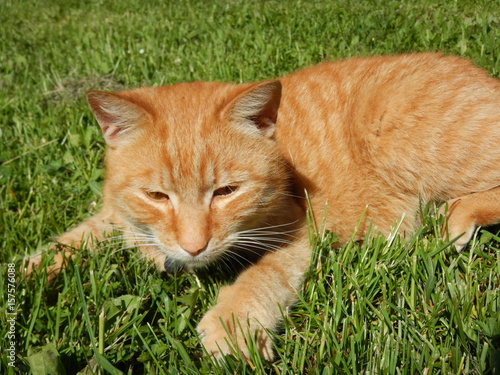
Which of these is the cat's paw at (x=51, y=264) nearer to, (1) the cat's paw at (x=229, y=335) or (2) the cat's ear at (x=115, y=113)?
(2) the cat's ear at (x=115, y=113)

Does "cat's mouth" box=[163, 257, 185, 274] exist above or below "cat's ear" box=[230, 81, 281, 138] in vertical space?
below

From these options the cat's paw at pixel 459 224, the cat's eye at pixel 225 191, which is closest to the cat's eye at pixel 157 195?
the cat's eye at pixel 225 191

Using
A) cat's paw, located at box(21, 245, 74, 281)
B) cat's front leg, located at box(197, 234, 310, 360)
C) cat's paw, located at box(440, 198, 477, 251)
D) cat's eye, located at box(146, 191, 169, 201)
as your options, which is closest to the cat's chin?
cat's front leg, located at box(197, 234, 310, 360)

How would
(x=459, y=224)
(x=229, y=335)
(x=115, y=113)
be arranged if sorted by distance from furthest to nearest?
(x=459, y=224), (x=115, y=113), (x=229, y=335)

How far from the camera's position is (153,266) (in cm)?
234

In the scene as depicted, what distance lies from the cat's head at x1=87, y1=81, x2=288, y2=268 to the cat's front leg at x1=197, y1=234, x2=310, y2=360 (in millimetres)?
157

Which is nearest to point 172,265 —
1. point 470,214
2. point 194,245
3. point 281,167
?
point 194,245

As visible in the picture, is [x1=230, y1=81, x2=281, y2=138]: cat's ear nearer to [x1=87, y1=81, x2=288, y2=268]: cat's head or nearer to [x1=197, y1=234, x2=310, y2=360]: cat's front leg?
[x1=87, y1=81, x2=288, y2=268]: cat's head

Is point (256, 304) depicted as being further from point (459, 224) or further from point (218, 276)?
point (459, 224)

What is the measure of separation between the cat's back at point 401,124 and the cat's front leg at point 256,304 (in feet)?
1.87

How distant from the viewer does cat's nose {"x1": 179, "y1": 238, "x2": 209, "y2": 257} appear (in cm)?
199

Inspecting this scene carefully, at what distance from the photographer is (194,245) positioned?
1.99 m

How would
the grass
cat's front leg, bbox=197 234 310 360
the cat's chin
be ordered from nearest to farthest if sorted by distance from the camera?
the grass, cat's front leg, bbox=197 234 310 360, the cat's chin

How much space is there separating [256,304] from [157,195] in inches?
25.9
